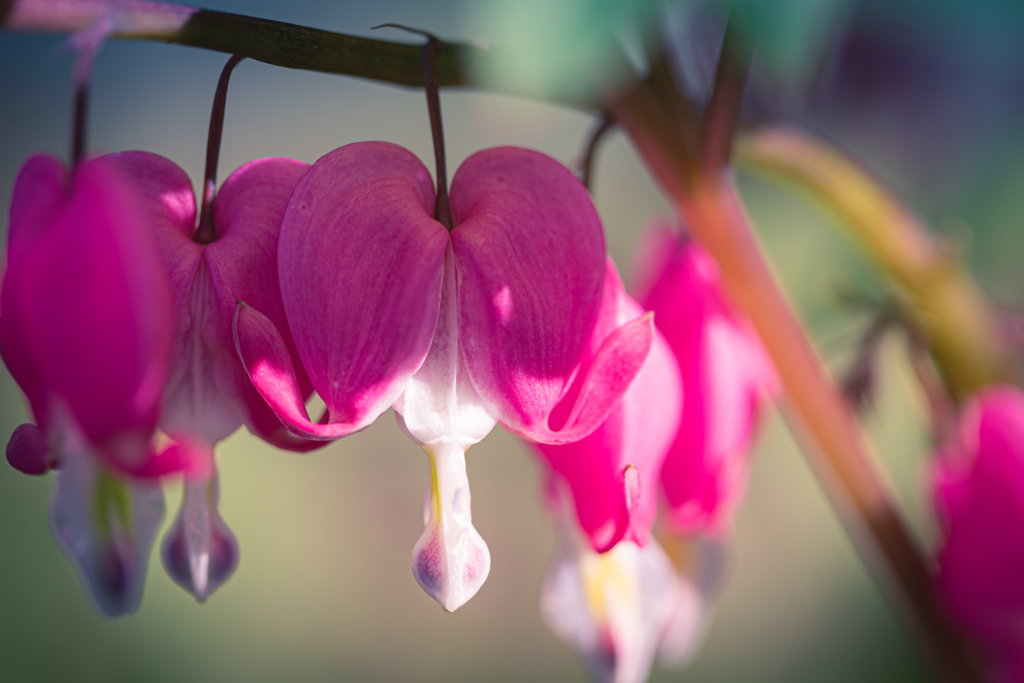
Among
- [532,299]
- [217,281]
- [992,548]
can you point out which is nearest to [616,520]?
[532,299]

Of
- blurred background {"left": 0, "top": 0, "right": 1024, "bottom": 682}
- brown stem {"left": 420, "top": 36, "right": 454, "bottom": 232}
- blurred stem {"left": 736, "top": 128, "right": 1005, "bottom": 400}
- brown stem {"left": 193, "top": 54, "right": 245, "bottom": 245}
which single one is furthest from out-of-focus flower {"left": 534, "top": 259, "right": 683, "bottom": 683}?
blurred background {"left": 0, "top": 0, "right": 1024, "bottom": 682}

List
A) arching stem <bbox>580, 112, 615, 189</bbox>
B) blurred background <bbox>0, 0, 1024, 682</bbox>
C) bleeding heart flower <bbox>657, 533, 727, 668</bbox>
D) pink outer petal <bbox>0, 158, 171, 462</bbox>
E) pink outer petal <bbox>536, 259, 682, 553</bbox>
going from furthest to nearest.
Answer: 1. blurred background <bbox>0, 0, 1024, 682</bbox>
2. bleeding heart flower <bbox>657, 533, 727, 668</bbox>
3. arching stem <bbox>580, 112, 615, 189</bbox>
4. pink outer petal <bbox>536, 259, 682, 553</bbox>
5. pink outer petal <bbox>0, 158, 171, 462</bbox>

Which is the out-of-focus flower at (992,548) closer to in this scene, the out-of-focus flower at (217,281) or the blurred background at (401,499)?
the out-of-focus flower at (217,281)

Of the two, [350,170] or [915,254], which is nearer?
[350,170]

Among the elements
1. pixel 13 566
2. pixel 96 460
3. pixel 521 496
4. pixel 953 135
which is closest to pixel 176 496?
pixel 13 566

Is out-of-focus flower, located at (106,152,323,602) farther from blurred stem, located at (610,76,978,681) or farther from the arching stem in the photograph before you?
blurred stem, located at (610,76,978,681)

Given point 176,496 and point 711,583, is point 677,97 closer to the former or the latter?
point 711,583
